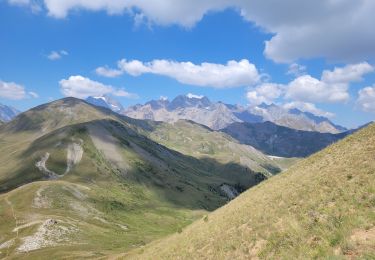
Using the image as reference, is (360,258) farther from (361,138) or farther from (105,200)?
(105,200)

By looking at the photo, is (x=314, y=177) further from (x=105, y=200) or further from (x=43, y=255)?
(x=105, y=200)

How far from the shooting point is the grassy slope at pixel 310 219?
20.7 m

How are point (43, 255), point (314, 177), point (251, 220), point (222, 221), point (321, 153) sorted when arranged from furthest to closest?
point (43, 255)
point (321, 153)
point (222, 221)
point (314, 177)
point (251, 220)

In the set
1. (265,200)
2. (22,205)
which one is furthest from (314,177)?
(22,205)

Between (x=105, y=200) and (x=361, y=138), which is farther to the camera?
(x=105, y=200)

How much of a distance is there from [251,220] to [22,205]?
135436mm

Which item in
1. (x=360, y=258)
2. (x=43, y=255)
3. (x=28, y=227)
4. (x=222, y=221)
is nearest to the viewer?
(x=360, y=258)

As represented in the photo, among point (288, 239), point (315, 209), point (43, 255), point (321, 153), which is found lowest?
point (43, 255)

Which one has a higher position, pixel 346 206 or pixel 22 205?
pixel 346 206

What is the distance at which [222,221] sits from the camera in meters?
35.8

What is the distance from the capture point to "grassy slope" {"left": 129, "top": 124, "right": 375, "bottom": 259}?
20.7 m

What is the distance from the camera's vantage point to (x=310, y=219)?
24.5 meters

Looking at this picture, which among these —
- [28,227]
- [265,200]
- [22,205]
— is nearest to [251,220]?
[265,200]

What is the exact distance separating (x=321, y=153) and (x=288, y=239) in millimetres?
18962
